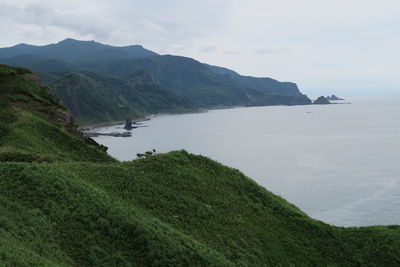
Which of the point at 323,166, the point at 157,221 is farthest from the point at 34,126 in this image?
the point at 323,166

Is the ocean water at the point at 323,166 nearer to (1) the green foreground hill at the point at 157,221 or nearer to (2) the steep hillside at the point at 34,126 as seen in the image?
(1) the green foreground hill at the point at 157,221

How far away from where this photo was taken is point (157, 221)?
2600 centimetres

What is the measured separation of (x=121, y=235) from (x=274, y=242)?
14.5 m

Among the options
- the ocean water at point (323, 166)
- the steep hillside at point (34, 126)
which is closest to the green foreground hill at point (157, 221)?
the steep hillside at point (34, 126)

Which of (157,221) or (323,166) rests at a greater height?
(157,221)

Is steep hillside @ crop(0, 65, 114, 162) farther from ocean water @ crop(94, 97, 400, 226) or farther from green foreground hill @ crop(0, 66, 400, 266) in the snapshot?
ocean water @ crop(94, 97, 400, 226)

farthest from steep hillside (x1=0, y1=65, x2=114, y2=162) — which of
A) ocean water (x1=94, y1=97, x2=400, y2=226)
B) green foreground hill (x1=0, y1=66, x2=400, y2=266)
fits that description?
ocean water (x1=94, y1=97, x2=400, y2=226)

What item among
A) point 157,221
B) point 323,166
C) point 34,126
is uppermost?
point 34,126

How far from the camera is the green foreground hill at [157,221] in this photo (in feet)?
67.6

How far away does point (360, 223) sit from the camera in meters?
69.9

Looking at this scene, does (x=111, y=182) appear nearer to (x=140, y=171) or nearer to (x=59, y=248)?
(x=140, y=171)

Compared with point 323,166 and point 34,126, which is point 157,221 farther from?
point 323,166

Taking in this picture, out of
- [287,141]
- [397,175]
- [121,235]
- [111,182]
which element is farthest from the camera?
[287,141]

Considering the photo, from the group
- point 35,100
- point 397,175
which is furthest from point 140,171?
point 397,175
